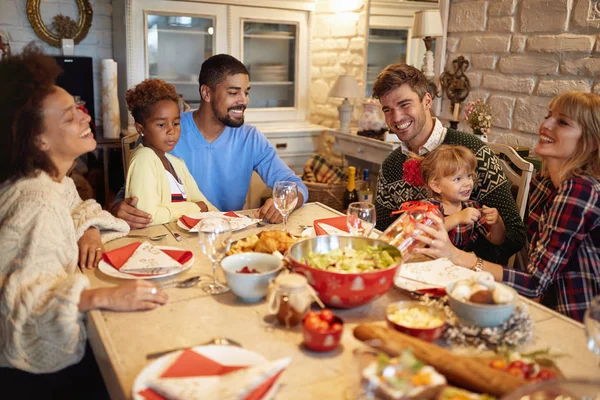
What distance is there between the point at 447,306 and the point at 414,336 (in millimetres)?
237

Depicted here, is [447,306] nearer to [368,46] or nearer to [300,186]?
[300,186]

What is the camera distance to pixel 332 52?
4.56m

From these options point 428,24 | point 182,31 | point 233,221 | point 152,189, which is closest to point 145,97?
point 152,189

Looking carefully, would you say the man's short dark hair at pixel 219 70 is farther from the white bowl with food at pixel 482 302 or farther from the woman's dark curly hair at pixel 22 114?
the white bowl with food at pixel 482 302

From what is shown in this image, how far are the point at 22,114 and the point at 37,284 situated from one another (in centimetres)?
47

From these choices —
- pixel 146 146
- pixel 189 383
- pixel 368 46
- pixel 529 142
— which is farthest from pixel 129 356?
pixel 368 46

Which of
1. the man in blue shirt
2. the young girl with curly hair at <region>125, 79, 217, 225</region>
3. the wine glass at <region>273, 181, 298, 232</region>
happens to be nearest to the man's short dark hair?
the man in blue shirt

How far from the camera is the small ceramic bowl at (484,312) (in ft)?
3.92

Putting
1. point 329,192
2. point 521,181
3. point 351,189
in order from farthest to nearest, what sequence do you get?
point 329,192 < point 351,189 < point 521,181

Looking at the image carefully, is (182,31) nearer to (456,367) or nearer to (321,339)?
(321,339)

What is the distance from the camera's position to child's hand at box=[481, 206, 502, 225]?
1.98m

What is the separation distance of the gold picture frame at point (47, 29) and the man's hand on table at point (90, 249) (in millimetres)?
2767

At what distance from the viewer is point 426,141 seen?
234 cm

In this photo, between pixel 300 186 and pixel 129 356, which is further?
pixel 300 186
